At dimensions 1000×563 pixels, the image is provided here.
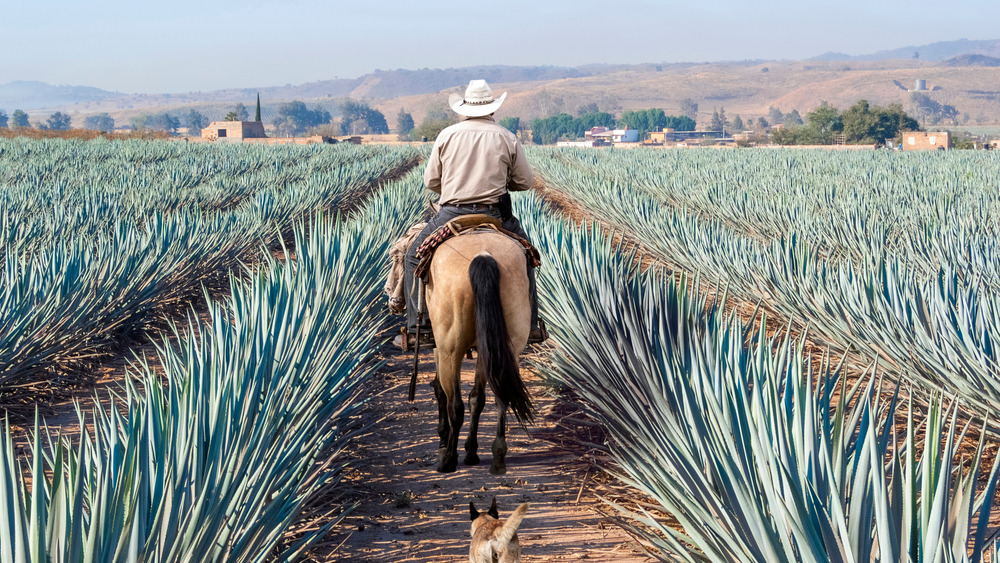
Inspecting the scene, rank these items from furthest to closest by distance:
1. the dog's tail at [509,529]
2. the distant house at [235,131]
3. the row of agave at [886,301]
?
the distant house at [235,131] → the row of agave at [886,301] → the dog's tail at [509,529]

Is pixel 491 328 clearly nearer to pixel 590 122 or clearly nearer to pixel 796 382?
pixel 796 382

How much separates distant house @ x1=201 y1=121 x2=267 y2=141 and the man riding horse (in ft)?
225

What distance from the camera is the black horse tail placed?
3.49 m

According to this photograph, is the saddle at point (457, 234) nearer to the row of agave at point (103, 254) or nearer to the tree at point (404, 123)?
the row of agave at point (103, 254)

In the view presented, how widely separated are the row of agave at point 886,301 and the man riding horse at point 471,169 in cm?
→ 158

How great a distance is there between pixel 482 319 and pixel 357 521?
0.92 metres

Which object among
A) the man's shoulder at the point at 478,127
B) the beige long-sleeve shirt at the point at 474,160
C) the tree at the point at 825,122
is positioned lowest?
the beige long-sleeve shirt at the point at 474,160

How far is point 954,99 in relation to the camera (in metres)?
191

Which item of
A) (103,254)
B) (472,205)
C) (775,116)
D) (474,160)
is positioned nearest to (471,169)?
(474,160)

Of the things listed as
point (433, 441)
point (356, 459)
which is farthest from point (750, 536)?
point (433, 441)

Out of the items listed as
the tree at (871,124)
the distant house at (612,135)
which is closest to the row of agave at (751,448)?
the tree at (871,124)

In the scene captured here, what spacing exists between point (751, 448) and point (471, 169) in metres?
2.03

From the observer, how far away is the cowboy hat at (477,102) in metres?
4.00

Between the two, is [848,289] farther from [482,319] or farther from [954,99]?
[954,99]
